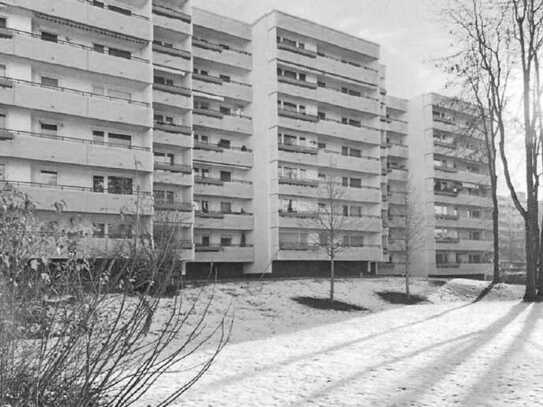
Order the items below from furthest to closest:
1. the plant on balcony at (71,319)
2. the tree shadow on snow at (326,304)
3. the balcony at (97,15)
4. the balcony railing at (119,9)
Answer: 1. the balcony railing at (119,9)
2. the balcony at (97,15)
3. the tree shadow on snow at (326,304)
4. the plant on balcony at (71,319)

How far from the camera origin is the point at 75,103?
111 ft

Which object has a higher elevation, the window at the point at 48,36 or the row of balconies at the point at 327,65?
the row of balconies at the point at 327,65

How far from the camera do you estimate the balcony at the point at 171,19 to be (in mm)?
39719

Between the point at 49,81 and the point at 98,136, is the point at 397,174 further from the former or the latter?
the point at 49,81

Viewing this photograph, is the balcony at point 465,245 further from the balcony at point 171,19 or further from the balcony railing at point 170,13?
the balcony railing at point 170,13

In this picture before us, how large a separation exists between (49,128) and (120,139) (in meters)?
4.48

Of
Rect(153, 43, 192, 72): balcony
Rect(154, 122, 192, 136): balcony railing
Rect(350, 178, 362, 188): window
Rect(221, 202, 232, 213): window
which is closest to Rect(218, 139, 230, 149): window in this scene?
Rect(221, 202, 232, 213): window

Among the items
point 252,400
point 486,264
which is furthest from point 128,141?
point 486,264

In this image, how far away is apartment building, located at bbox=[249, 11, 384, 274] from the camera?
44.3 m

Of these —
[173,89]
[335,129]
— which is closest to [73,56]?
[173,89]

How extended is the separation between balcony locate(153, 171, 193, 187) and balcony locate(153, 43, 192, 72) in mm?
7609

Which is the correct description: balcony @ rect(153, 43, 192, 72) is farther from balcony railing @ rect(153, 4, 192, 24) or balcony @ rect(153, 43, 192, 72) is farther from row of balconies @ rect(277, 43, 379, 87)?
row of balconies @ rect(277, 43, 379, 87)

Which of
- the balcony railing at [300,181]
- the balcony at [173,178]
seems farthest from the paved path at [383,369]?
the balcony railing at [300,181]

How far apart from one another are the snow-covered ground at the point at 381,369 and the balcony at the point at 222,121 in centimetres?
2674
